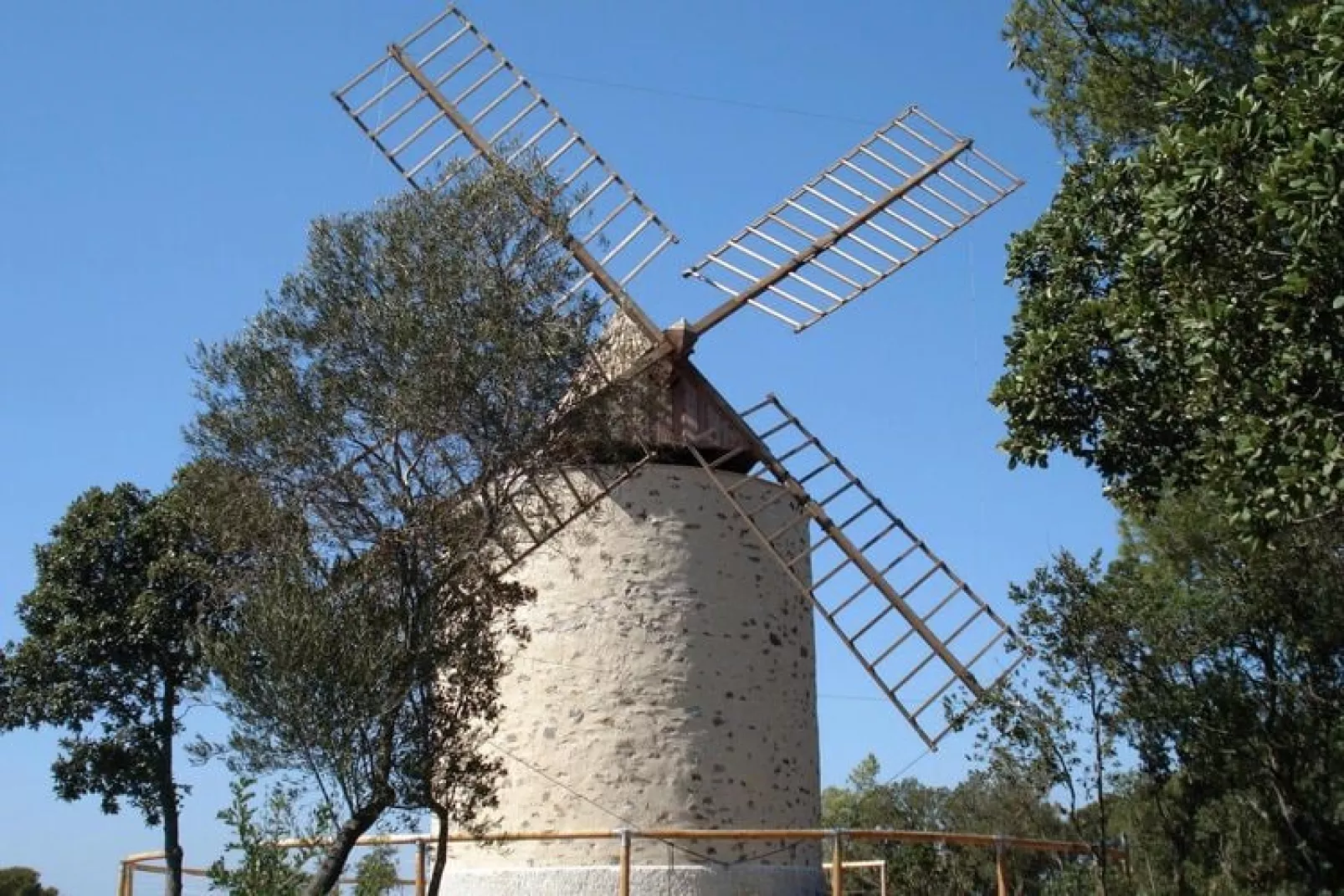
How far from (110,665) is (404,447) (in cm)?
503

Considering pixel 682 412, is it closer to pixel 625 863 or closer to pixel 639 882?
pixel 639 882

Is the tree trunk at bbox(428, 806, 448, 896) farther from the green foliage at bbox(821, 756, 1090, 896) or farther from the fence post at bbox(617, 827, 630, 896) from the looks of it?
the green foliage at bbox(821, 756, 1090, 896)

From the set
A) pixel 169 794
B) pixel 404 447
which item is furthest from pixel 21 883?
pixel 404 447

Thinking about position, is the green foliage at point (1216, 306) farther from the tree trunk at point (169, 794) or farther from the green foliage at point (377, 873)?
the tree trunk at point (169, 794)

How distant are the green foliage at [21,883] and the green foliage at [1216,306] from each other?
2012 cm

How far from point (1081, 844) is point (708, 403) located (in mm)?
5595

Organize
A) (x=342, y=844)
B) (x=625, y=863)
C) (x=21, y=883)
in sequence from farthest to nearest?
(x=21, y=883) → (x=625, y=863) → (x=342, y=844)

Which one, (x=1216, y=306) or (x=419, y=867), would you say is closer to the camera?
(x=1216, y=306)

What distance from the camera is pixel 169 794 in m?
12.9

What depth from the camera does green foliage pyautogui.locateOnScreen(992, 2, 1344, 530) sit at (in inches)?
269

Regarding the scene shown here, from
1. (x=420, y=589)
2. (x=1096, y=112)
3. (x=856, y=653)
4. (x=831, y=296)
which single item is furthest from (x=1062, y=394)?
(x=831, y=296)

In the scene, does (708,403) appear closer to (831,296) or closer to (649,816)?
(831,296)

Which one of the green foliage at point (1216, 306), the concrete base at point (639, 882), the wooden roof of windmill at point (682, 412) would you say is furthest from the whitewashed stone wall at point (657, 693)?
the green foliage at point (1216, 306)

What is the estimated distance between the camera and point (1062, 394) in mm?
9234
